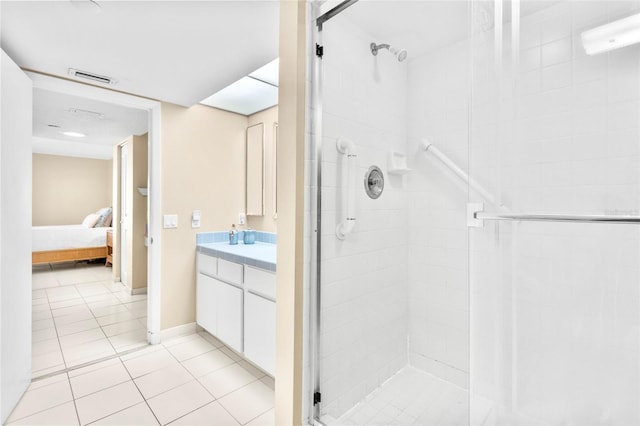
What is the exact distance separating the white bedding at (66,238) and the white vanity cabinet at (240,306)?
430 cm

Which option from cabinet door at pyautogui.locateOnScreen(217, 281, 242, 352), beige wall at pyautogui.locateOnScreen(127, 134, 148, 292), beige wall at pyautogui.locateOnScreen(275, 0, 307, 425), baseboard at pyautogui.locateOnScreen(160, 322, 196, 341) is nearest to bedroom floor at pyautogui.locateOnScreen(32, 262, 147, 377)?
baseboard at pyautogui.locateOnScreen(160, 322, 196, 341)

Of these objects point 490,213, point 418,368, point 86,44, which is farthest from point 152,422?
point 86,44

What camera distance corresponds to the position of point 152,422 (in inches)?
70.6

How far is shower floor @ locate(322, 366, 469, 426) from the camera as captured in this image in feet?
5.92

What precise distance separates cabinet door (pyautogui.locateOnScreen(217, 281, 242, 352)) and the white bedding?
15.5ft

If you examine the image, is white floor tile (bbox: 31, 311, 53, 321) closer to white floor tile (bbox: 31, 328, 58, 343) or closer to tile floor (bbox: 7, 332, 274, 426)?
white floor tile (bbox: 31, 328, 58, 343)

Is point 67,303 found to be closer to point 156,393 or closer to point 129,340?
point 129,340

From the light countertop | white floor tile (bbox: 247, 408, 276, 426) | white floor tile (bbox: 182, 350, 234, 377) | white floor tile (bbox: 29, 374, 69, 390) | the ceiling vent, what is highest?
the ceiling vent

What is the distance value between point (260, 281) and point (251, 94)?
172 centimetres

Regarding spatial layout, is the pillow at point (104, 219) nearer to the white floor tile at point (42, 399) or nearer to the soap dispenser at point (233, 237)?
the soap dispenser at point (233, 237)

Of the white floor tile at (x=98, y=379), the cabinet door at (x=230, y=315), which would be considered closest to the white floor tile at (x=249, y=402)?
the cabinet door at (x=230, y=315)

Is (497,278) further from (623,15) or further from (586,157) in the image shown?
(623,15)

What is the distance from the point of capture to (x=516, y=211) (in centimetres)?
118

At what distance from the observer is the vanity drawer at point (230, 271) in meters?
2.36
